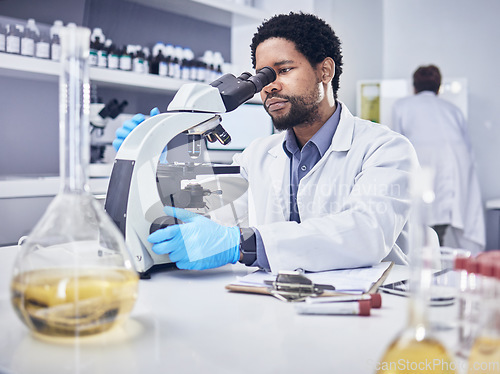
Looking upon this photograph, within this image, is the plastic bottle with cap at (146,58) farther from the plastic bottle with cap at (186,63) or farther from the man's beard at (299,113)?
the man's beard at (299,113)

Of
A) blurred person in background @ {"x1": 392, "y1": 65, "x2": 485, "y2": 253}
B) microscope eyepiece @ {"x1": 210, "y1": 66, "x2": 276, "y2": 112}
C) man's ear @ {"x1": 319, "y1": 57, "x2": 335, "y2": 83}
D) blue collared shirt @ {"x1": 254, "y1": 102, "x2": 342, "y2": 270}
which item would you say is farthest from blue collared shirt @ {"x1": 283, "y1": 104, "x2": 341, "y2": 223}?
blurred person in background @ {"x1": 392, "y1": 65, "x2": 485, "y2": 253}

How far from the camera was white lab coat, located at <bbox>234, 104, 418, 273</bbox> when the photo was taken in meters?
1.11

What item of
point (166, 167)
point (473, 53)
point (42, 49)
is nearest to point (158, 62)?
point (42, 49)

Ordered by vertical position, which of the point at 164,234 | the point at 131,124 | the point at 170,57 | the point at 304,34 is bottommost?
the point at 164,234

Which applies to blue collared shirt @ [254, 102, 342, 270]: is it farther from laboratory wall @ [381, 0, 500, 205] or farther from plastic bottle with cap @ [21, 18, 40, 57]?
laboratory wall @ [381, 0, 500, 205]

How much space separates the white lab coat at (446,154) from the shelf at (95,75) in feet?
6.02

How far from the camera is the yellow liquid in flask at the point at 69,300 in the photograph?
2.05ft

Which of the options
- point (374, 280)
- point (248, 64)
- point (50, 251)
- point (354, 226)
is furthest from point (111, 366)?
point (248, 64)

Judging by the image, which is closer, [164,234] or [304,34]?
[164,234]

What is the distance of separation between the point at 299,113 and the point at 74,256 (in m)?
1.24

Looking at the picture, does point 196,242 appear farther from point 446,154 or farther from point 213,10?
point 446,154

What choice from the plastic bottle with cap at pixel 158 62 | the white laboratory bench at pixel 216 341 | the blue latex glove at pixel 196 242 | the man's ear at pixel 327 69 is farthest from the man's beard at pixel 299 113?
the plastic bottle with cap at pixel 158 62

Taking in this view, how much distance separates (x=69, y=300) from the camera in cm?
62

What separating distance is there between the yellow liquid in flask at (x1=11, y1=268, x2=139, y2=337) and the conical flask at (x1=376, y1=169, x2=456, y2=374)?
1.15 ft
